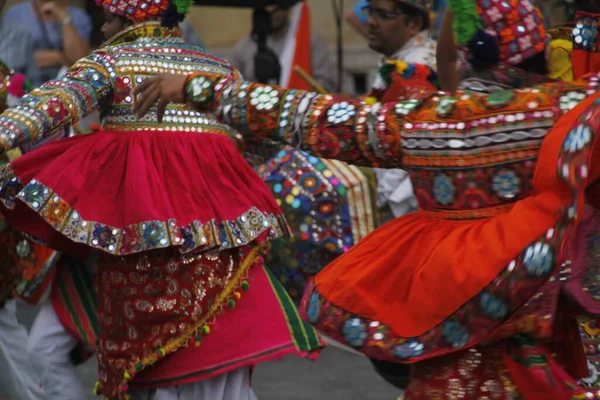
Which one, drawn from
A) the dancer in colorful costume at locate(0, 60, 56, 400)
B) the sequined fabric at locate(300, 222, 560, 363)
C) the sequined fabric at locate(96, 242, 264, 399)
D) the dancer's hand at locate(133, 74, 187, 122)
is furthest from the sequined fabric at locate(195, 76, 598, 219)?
the dancer in colorful costume at locate(0, 60, 56, 400)

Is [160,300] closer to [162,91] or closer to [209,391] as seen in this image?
[209,391]

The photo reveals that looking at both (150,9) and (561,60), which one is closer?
(561,60)

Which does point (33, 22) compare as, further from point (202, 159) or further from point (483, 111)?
point (483, 111)

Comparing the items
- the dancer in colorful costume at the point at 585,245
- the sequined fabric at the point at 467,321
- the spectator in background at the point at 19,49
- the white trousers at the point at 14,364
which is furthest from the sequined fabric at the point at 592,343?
the spectator in background at the point at 19,49

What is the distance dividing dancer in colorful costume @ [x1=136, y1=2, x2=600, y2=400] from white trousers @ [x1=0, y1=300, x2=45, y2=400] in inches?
107

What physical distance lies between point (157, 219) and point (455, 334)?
1525 mm

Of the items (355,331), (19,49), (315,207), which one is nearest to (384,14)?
(315,207)

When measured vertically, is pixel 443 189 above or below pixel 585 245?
above

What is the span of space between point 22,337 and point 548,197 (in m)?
3.49

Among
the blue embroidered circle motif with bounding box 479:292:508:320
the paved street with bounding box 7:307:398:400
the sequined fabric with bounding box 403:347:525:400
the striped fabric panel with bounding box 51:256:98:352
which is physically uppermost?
the blue embroidered circle motif with bounding box 479:292:508:320

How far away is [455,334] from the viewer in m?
2.82

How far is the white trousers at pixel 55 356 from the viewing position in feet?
15.5

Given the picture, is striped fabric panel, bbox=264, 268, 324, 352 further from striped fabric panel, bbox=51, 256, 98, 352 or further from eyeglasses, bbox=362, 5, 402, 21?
eyeglasses, bbox=362, 5, 402, 21

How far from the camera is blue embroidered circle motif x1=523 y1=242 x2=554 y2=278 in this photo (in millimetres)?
2682
